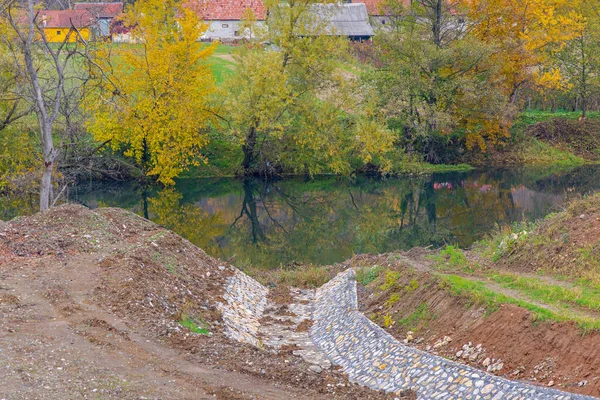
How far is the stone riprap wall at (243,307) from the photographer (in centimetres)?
1730

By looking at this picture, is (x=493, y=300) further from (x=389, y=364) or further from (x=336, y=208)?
(x=336, y=208)

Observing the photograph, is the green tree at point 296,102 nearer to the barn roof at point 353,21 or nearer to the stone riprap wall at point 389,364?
the stone riprap wall at point 389,364

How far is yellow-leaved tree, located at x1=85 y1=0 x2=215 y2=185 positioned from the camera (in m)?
45.8

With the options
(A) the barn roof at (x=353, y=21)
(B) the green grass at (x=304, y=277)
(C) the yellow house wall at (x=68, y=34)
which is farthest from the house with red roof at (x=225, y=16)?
(B) the green grass at (x=304, y=277)

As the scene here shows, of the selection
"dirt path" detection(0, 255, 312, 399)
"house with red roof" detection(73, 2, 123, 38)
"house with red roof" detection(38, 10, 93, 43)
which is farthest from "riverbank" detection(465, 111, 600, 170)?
"dirt path" detection(0, 255, 312, 399)

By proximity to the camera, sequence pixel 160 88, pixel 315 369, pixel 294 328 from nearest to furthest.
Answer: pixel 315 369 → pixel 294 328 → pixel 160 88

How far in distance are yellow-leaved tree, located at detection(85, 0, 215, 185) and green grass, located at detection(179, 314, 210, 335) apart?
30575mm

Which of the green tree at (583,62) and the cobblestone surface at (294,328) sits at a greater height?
the green tree at (583,62)

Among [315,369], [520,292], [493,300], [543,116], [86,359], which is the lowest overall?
[315,369]

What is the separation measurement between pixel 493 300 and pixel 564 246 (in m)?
4.87

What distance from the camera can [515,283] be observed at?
1670 centimetres

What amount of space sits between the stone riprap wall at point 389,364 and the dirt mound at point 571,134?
4305cm

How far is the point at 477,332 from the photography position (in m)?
14.2

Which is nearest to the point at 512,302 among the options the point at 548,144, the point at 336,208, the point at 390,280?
the point at 390,280
